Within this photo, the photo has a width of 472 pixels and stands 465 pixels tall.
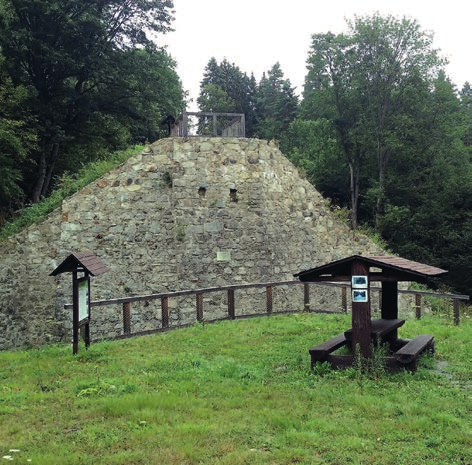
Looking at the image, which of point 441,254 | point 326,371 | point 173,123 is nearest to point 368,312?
point 326,371

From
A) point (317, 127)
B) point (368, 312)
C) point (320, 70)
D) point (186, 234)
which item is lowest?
point (368, 312)

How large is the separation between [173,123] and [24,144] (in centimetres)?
568

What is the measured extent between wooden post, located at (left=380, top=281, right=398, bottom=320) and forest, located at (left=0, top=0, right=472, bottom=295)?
25.6 feet

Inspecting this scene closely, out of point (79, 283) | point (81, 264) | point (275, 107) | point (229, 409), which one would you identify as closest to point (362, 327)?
point (229, 409)

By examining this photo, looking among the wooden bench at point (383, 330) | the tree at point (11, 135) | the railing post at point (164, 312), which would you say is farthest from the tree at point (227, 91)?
the wooden bench at point (383, 330)

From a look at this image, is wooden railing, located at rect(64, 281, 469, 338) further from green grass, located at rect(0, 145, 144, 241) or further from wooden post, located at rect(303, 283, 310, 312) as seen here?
green grass, located at rect(0, 145, 144, 241)

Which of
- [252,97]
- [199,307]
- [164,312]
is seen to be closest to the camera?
[164,312]

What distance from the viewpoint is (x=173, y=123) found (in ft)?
49.1

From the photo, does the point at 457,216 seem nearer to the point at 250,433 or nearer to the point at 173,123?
the point at 173,123

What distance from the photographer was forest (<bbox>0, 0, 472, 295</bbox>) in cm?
1858

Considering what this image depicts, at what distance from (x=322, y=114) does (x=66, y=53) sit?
1397 cm

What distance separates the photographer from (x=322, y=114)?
2803 centimetres

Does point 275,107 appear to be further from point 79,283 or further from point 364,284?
point 364,284

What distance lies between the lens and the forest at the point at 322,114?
18578 mm
